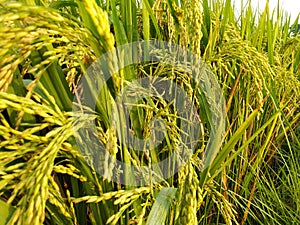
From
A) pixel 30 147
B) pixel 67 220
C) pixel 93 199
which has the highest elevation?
pixel 30 147

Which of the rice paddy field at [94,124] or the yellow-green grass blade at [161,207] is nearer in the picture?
the rice paddy field at [94,124]

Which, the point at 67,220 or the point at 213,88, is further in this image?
the point at 213,88

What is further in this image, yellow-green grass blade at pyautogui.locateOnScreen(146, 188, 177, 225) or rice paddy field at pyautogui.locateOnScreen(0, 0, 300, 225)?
yellow-green grass blade at pyautogui.locateOnScreen(146, 188, 177, 225)

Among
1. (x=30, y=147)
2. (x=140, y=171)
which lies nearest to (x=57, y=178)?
A: (x=140, y=171)

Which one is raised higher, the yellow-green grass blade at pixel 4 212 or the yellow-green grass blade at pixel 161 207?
the yellow-green grass blade at pixel 4 212

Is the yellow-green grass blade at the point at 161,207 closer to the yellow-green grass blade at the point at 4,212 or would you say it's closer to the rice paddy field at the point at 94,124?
the rice paddy field at the point at 94,124

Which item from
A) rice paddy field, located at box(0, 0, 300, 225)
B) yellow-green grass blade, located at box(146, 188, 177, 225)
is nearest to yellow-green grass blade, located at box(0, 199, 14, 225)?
rice paddy field, located at box(0, 0, 300, 225)

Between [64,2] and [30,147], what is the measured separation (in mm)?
442

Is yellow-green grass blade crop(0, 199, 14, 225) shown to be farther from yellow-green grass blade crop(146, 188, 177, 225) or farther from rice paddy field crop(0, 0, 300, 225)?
yellow-green grass blade crop(146, 188, 177, 225)

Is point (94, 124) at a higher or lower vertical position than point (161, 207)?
higher

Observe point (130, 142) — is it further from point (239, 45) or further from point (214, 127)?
point (239, 45)

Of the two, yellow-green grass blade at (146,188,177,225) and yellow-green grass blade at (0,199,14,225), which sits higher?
yellow-green grass blade at (0,199,14,225)

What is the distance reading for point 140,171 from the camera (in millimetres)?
867

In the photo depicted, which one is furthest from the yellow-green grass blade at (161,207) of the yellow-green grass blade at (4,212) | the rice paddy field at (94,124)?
the yellow-green grass blade at (4,212)
